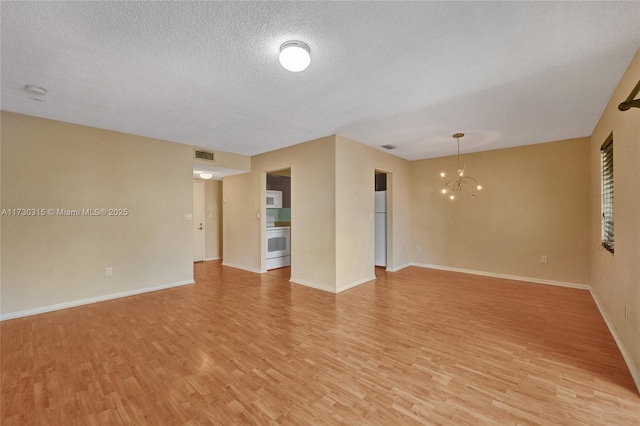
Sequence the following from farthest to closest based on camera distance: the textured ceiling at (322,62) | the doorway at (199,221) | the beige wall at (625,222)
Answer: the doorway at (199,221) < the beige wall at (625,222) < the textured ceiling at (322,62)

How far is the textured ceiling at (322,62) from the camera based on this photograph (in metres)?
1.69

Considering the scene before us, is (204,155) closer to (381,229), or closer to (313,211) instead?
(313,211)

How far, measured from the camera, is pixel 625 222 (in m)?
2.39

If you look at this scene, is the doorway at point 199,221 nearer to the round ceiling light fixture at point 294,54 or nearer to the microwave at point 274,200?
the microwave at point 274,200

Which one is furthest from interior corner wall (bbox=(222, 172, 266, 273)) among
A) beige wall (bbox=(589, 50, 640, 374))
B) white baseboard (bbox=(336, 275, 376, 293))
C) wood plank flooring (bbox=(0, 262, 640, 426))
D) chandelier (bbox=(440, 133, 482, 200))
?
beige wall (bbox=(589, 50, 640, 374))

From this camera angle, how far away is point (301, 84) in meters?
2.59

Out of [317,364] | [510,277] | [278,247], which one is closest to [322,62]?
[317,364]

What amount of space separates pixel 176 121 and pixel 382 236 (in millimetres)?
4566

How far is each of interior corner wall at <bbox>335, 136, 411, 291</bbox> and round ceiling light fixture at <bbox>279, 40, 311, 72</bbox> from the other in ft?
7.65

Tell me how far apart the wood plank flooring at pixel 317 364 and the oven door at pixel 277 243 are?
210 cm

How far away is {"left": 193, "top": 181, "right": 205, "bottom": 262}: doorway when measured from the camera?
22.8 ft

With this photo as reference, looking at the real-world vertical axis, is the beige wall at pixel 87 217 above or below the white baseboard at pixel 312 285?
above

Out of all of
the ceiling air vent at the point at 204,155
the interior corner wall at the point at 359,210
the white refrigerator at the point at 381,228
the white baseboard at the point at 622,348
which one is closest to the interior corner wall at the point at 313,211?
the interior corner wall at the point at 359,210

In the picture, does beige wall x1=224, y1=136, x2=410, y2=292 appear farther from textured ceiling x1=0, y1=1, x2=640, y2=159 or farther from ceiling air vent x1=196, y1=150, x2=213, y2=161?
ceiling air vent x1=196, y1=150, x2=213, y2=161
